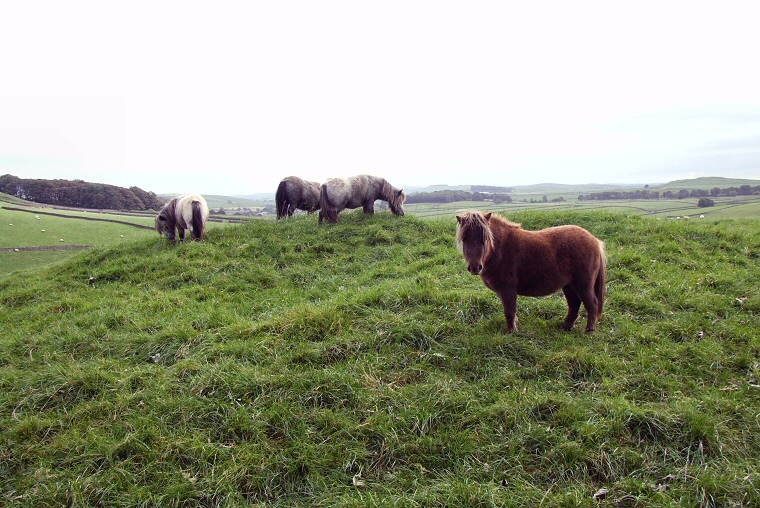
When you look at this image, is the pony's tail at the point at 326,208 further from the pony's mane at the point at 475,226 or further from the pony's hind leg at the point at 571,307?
the pony's hind leg at the point at 571,307

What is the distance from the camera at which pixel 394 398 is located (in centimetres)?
408

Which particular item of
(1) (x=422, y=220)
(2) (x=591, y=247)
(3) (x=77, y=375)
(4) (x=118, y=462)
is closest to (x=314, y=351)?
(4) (x=118, y=462)

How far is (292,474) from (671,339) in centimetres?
481

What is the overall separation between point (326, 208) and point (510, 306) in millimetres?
7757

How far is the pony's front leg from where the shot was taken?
17.0ft

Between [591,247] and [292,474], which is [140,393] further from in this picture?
[591,247]

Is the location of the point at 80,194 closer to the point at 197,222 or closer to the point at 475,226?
the point at 197,222

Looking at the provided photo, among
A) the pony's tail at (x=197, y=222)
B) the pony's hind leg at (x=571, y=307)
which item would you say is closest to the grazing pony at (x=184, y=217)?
the pony's tail at (x=197, y=222)

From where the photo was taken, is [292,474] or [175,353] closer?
[292,474]

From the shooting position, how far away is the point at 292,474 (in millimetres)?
3379

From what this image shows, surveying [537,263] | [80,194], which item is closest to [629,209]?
[537,263]

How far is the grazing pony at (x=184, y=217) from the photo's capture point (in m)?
11.4

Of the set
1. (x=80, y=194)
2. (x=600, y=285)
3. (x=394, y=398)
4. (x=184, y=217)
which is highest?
(x=80, y=194)

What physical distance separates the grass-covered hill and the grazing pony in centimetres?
423
